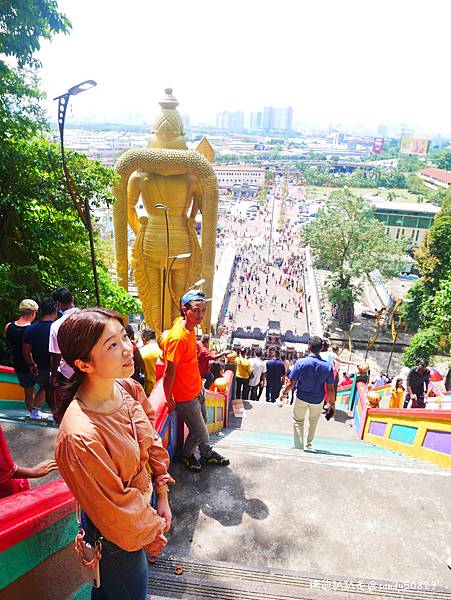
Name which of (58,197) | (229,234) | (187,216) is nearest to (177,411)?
(58,197)

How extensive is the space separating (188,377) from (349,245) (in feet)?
63.7

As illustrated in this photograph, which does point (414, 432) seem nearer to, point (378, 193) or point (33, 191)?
point (33, 191)

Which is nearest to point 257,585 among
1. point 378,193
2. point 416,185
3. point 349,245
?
point 349,245

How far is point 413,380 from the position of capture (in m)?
6.67

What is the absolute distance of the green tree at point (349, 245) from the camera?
68.2 feet

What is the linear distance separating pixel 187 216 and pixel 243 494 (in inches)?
291

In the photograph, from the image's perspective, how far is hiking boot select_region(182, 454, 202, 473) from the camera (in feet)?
10.6

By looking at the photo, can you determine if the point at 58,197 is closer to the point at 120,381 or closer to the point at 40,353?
the point at 40,353

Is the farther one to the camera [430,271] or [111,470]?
[430,271]

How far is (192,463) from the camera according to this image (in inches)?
128

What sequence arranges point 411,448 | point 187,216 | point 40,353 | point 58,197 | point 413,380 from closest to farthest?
1. point 40,353
2. point 411,448
3. point 58,197
4. point 413,380
5. point 187,216

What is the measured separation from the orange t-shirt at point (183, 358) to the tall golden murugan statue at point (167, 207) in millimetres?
5514

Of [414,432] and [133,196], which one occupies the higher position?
[133,196]

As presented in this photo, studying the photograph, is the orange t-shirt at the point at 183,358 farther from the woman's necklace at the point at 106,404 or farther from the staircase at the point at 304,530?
the woman's necklace at the point at 106,404
